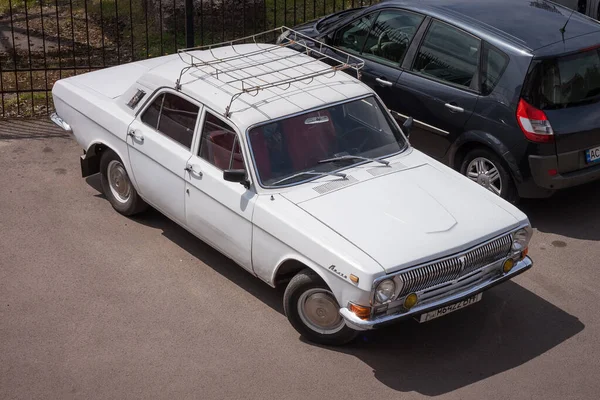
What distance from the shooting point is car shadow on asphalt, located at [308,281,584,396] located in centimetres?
642

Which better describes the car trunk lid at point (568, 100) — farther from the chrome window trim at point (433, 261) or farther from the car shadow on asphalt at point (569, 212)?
the chrome window trim at point (433, 261)

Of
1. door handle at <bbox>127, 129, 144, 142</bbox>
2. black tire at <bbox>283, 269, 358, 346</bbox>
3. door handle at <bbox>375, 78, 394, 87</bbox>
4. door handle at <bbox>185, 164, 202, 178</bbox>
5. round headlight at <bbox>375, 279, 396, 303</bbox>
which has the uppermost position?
door handle at <bbox>375, 78, 394, 87</bbox>

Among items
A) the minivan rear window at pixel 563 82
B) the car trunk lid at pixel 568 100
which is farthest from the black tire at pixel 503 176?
the minivan rear window at pixel 563 82

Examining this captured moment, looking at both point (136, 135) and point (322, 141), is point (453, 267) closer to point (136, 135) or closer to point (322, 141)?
point (322, 141)

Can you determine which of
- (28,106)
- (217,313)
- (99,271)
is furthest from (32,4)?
(217,313)

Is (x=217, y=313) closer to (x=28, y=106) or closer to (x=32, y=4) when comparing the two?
(x=28, y=106)

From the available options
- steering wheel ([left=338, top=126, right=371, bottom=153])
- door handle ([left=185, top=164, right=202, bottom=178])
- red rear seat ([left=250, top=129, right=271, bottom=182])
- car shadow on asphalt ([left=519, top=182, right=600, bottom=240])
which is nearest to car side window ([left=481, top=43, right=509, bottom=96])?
car shadow on asphalt ([left=519, top=182, right=600, bottom=240])

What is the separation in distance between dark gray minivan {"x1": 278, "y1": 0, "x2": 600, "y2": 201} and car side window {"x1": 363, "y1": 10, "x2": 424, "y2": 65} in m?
0.01

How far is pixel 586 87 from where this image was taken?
27.7 feet

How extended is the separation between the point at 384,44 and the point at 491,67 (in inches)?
52.8

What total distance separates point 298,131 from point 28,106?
510 cm

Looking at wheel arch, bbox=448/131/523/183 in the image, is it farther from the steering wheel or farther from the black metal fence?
the black metal fence

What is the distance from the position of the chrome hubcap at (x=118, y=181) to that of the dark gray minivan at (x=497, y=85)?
277 cm

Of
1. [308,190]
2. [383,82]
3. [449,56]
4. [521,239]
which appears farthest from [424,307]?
[383,82]
